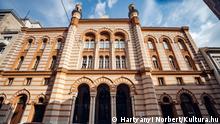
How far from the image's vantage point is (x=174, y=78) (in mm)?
13992

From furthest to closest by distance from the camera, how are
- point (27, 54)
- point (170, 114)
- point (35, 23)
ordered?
point (35, 23)
point (27, 54)
point (170, 114)

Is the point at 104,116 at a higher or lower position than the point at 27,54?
lower

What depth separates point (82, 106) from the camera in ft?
44.7

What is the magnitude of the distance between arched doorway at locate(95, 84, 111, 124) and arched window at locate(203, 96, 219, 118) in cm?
1007

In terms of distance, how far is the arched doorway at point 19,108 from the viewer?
1203 cm

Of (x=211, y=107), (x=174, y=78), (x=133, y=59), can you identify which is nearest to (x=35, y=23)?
(x=133, y=59)

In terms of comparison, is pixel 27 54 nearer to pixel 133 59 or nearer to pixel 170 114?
pixel 133 59

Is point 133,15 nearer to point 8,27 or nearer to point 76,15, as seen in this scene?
point 76,15

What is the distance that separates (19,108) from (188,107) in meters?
17.0

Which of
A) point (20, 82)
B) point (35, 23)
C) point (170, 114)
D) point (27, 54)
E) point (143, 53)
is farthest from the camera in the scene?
point (35, 23)

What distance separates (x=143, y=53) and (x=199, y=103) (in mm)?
7543

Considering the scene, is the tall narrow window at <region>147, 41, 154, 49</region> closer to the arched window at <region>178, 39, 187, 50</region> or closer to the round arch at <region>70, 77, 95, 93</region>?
the arched window at <region>178, 39, 187, 50</region>

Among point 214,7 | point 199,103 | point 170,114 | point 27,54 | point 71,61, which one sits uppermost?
point 214,7

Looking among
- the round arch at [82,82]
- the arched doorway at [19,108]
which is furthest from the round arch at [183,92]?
the arched doorway at [19,108]
